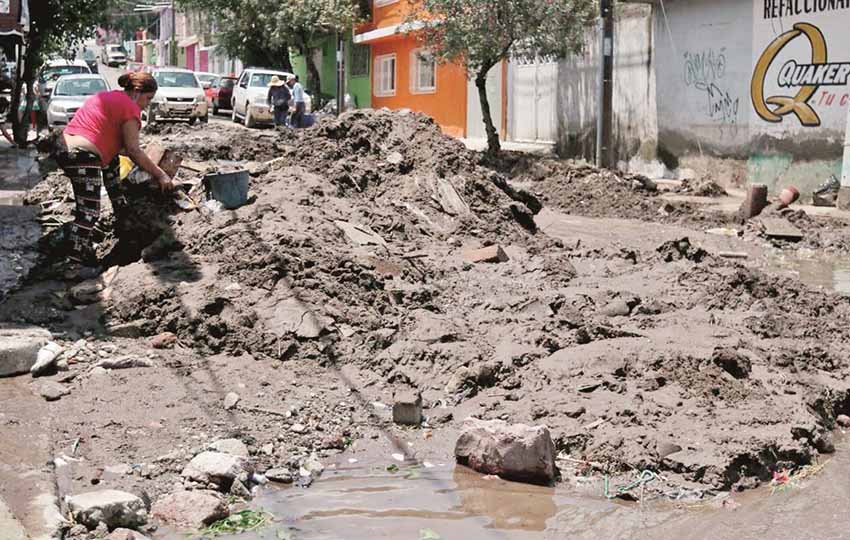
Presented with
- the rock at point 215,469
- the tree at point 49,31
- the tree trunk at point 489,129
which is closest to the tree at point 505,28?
the tree trunk at point 489,129

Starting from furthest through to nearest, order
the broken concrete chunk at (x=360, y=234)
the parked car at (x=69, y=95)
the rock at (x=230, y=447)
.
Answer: the parked car at (x=69, y=95) → the broken concrete chunk at (x=360, y=234) → the rock at (x=230, y=447)

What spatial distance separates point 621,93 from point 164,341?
16354 millimetres

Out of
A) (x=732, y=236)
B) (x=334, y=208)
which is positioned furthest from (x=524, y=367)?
(x=732, y=236)

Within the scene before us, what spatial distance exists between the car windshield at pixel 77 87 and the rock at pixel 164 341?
19.3 meters

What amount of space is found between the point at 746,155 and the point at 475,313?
11717 mm

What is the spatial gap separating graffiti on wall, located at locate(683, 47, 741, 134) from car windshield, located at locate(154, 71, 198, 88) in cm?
1607

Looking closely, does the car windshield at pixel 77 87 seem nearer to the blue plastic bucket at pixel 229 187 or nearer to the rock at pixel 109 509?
the blue plastic bucket at pixel 229 187

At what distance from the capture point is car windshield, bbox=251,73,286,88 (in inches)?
1230

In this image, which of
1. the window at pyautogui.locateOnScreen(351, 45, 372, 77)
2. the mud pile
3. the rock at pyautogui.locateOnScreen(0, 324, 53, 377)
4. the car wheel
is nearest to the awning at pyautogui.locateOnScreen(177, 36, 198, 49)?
the window at pyautogui.locateOnScreen(351, 45, 372, 77)

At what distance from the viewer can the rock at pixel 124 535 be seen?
4121 millimetres

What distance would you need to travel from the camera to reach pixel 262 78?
1241 inches

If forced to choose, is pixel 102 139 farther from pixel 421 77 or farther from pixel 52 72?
pixel 421 77

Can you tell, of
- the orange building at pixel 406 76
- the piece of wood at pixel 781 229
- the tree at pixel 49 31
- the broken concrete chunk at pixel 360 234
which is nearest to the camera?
the broken concrete chunk at pixel 360 234

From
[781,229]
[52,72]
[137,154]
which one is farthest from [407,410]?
[52,72]
